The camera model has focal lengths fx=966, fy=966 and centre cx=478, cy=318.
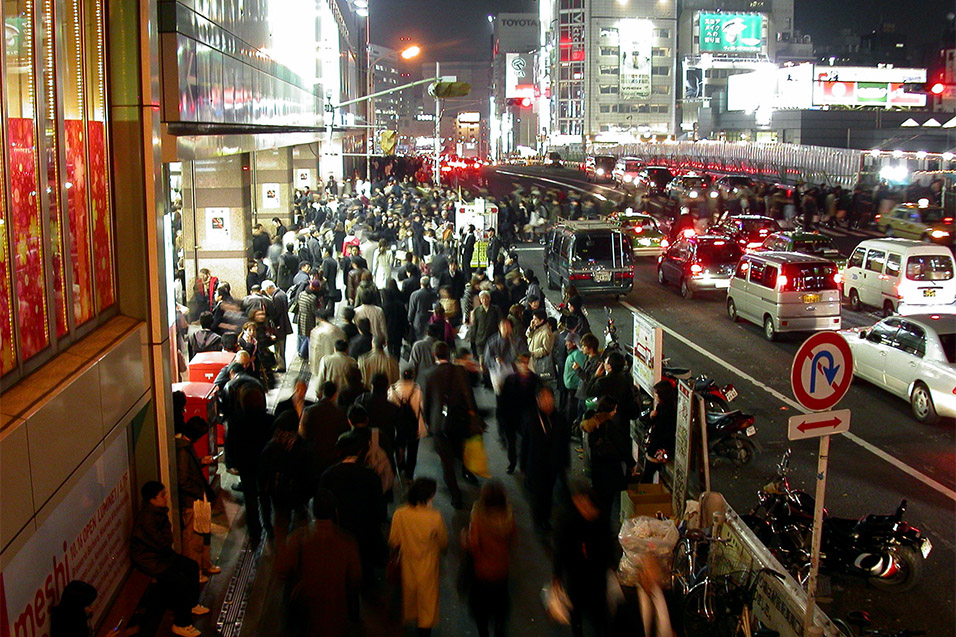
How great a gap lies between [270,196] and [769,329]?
60.0 feet

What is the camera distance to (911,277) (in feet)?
66.7

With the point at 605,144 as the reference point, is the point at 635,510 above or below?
below

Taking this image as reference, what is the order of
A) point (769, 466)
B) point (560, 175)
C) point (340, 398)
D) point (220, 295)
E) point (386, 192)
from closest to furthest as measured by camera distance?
1. point (340, 398)
2. point (769, 466)
3. point (220, 295)
4. point (386, 192)
5. point (560, 175)

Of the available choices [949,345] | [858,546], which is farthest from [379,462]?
[949,345]

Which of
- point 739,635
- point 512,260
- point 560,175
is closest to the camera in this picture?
point 739,635

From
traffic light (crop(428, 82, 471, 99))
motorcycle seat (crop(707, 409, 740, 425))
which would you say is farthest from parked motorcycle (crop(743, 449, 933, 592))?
traffic light (crop(428, 82, 471, 99))

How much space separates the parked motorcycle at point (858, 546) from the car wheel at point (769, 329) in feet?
35.5

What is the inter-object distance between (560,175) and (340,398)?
72736 millimetres

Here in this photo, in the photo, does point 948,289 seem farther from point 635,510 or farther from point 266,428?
point 266,428

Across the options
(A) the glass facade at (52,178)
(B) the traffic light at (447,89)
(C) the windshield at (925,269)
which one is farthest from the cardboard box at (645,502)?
(C) the windshield at (925,269)

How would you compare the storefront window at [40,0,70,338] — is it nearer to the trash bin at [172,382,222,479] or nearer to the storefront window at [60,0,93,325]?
the storefront window at [60,0,93,325]

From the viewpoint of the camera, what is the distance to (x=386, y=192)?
42.4 metres

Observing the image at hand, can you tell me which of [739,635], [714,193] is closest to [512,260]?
[739,635]

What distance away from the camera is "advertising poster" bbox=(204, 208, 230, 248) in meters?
20.9
